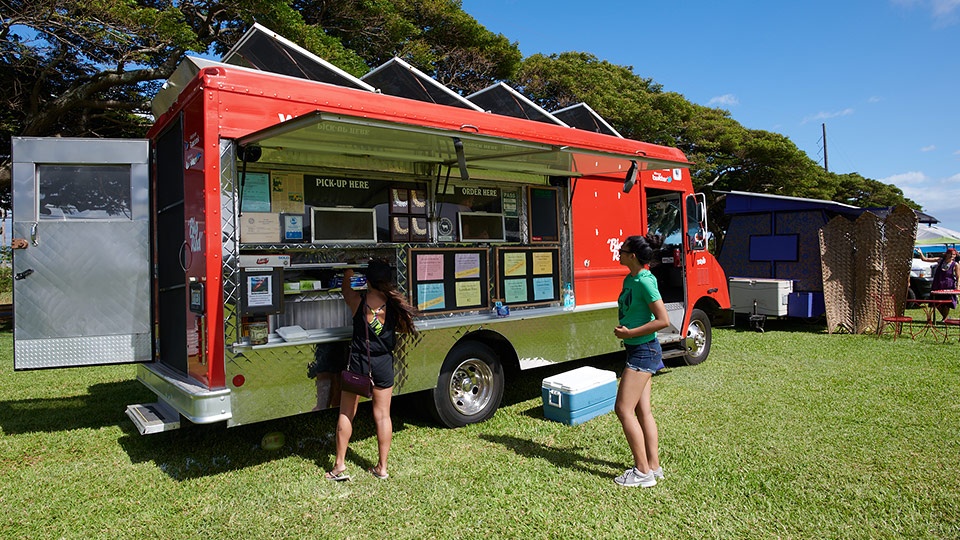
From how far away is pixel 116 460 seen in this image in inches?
181

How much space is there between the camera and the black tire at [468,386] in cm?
512

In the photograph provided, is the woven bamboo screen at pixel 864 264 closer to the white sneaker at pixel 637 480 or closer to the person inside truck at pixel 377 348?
the white sneaker at pixel 637 480

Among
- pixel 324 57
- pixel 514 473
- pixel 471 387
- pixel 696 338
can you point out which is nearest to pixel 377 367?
pixel 514 473

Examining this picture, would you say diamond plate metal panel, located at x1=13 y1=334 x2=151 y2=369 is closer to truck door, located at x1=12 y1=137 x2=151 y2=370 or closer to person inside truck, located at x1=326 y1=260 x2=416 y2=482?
truck door, located at x1=12 y1=137 x2=151 y2=370

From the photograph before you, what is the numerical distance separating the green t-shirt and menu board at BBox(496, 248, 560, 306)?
179 cm

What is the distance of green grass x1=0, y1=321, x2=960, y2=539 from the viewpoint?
353 cm

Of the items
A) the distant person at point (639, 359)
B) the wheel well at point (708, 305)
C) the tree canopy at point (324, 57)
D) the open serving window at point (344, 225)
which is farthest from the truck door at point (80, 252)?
the wheel well at point (708, 305)

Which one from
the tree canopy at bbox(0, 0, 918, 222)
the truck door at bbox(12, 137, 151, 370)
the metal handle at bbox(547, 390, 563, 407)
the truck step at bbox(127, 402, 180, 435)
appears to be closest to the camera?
the truck step at bbox(127, 402, 180, 435)

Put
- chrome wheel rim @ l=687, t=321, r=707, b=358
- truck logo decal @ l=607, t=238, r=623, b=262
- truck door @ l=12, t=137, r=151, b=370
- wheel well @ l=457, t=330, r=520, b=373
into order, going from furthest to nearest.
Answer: chrome wheel rim @ l=687, t=321, r=707, b=358 → truck logo decal @ l=607, t=238, r=623, b=262 → wheel well @ l=457, t=330, r=520, b=373 → truck door @ l=12, t=137, r=151, b=370

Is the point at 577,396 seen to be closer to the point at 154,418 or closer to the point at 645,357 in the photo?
the point at 645,357

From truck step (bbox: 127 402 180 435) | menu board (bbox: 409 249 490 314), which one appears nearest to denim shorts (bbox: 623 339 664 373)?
menu board (bbox: 409 249 490 314)

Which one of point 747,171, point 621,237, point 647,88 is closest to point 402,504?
point 621,237

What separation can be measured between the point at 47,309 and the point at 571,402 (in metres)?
4.32

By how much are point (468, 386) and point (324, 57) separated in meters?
9.49
